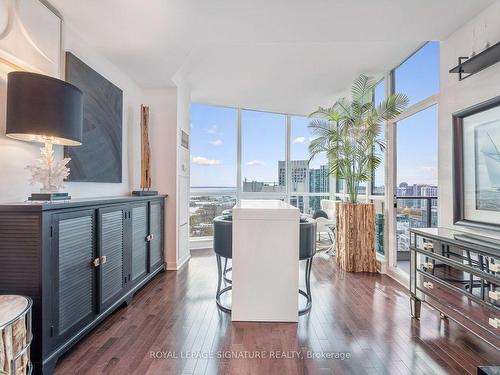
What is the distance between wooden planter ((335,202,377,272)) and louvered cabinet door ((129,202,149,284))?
2564mm

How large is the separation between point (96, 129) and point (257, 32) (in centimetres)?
180

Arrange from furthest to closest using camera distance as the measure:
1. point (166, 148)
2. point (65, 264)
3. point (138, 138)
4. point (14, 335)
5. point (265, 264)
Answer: point (166, 148), point (138, 138), point (265, 264), point (65, 264), point (14, 335)

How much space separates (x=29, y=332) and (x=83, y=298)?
65 cm

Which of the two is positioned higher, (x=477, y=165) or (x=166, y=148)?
(x=166, y=148)

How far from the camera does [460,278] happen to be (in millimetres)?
1891

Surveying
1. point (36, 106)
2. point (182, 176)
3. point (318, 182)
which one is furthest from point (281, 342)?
point (318, 182)

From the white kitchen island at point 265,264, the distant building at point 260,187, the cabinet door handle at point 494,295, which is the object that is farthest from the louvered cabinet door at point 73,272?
the distant building at point 260,187

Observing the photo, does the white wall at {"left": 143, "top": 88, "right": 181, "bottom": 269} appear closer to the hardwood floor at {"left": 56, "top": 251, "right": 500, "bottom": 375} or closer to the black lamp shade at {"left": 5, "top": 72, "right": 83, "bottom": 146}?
the hardwood floor at {"left": 56, "top": 251, "right": 500, "bottom": 375}

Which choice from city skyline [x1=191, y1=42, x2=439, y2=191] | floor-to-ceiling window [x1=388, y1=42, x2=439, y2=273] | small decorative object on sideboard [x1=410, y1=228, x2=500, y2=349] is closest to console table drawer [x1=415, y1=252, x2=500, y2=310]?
small decorative object on sideboard [x1=410, y1=228, x2=500, y2=349]

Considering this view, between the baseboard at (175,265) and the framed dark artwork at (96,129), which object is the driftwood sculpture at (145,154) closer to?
the framed dark artwork at (96,129)

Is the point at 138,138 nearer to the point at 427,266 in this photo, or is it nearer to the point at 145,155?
the point at 145,155

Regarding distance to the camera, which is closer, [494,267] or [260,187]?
[494,267]

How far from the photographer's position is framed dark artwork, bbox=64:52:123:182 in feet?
7.82

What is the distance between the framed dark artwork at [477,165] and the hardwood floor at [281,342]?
3.05 ft
